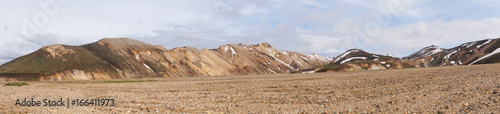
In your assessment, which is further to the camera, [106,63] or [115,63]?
[115,63]

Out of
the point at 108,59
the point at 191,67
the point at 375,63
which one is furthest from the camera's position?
the point at 375,63

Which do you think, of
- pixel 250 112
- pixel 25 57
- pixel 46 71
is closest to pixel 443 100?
pixel 250 112

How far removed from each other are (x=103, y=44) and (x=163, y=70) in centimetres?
2857

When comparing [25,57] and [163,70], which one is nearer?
[25,57]

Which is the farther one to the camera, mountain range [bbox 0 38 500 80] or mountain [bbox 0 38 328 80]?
mountain range [bbox 0 38 500 80]

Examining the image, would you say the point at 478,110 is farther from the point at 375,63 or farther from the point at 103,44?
the point at 375,63

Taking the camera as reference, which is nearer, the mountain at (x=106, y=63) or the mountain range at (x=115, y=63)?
the mountain at (x=106, y=63)

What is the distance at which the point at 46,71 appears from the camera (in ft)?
284

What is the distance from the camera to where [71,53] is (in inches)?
4038

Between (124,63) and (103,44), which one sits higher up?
(103,44)

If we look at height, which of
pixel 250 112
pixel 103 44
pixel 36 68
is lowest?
pixel 250 112

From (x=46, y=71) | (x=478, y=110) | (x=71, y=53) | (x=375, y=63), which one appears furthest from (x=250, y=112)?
(x=375, y=63)

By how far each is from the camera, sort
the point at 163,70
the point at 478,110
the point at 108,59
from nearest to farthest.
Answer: the point at 478,110 → the point at 108,59 → the point at 163,70

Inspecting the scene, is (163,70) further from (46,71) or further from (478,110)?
(478,110)
